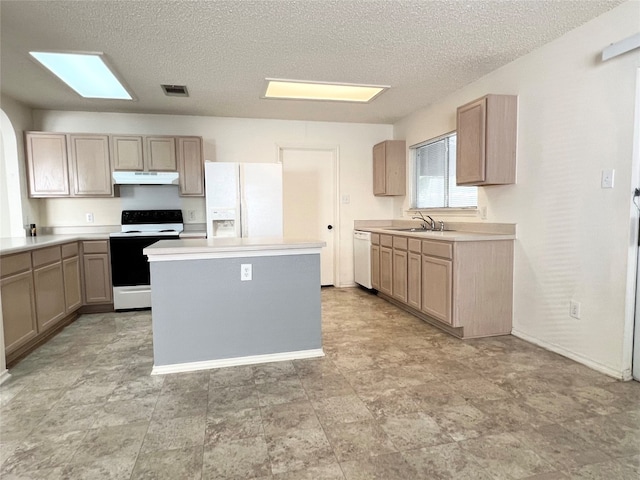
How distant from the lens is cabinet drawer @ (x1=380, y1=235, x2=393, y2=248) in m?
4.27

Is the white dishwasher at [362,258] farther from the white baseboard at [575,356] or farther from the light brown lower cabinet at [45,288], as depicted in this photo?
the light brown lower cabinet at [45,288]

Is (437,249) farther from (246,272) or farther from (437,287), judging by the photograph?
(246,272)

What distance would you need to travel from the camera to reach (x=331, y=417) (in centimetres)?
196

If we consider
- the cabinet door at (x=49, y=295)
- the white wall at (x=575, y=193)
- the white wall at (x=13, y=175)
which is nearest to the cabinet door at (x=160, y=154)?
the white wall at (x=13, y=175)

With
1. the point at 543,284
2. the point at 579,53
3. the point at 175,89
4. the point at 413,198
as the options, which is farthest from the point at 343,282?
the point at 579,53

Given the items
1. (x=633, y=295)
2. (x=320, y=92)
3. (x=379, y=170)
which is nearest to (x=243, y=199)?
(x=320, y=92)

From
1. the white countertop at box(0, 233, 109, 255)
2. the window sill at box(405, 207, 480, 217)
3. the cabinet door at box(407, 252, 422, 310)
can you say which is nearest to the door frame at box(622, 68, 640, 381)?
the window sill at box(405, 207, 480, 217)

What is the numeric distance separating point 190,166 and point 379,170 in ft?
8.40

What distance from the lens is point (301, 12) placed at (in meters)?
2.34

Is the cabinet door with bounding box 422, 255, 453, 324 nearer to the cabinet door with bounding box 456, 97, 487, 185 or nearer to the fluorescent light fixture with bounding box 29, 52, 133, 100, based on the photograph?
the cabinet door with bounding box 456, 97, 487, 185

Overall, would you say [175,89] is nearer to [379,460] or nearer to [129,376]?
[129,376]

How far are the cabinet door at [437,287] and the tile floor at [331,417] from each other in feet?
1.30

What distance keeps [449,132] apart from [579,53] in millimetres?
1527

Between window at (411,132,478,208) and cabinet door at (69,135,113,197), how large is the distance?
12.6ft
